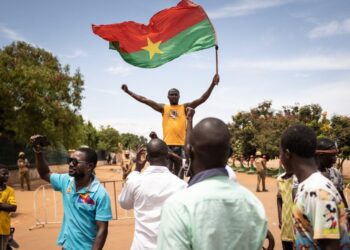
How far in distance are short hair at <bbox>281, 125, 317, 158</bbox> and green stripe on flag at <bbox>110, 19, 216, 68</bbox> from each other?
487cm

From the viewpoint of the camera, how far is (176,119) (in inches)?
253

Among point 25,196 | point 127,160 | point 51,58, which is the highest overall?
point 51,58

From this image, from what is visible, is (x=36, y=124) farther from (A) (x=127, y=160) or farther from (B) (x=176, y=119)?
(B) (x=176, y=119)

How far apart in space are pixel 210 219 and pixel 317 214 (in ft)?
2.99

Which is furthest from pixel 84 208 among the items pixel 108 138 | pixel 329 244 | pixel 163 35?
pixel 108 138

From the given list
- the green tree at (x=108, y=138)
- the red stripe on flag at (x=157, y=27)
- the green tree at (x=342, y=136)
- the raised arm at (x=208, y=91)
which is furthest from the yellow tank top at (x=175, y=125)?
the green tree at (x=108, y=138)

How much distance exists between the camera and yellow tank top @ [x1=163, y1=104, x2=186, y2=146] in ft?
21.0

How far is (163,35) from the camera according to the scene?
25.2 feet

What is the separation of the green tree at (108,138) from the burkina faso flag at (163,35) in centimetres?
7963

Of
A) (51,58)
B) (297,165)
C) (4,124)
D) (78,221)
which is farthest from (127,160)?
(297,165)

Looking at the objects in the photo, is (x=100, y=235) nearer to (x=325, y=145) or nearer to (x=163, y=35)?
(x=325, y=145)

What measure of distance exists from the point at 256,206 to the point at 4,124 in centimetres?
2625

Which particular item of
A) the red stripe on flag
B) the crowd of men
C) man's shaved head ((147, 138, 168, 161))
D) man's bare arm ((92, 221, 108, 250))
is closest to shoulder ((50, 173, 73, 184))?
the crowd of men

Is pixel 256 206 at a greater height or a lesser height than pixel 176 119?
lesser
